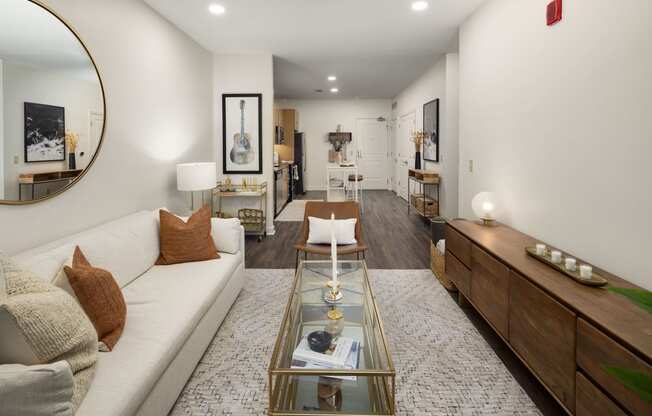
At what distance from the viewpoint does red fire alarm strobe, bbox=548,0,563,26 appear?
2.42 meters

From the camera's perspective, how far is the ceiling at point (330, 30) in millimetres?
3643

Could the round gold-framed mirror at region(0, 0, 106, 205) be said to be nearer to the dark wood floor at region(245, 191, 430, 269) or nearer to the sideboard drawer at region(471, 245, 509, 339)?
the dark wood floor at region(245, 191, 430, 269)

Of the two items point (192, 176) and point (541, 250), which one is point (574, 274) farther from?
point (192, 176)

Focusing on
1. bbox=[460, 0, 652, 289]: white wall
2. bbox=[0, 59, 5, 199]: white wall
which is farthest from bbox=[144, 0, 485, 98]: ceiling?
bbox=[0, 59, 5, 199]: white wall

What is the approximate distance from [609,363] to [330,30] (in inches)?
159

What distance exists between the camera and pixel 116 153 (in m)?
3.10

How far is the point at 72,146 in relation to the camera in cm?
256

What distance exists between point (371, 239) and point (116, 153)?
335 centimetres

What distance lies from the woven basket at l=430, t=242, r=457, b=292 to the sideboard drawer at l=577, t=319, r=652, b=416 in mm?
1903

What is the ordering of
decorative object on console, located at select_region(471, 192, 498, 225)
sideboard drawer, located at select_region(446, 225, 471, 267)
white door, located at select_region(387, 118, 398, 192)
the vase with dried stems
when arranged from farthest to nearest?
white door, located at select_region(387, 118, 398, 192) → the vase with dried stems → decorative object on console, located at select_region(471, 192, 498, 225) → sideboard drawer, located at select_region(446, 225, 471, 267)

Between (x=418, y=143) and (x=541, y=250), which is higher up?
(x=418, y=143)

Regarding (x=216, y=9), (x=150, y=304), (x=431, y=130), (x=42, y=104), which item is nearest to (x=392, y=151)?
(x=431, y=130)

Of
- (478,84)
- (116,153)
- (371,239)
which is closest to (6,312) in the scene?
(116,153)

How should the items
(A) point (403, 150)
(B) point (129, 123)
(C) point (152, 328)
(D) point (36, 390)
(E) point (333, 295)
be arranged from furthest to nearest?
1. (A) point (403, 150)
2. (B) point (129, 123)
3. (E) point (333, 295)
4. (C) point (152, 328)
5. (D) point (36, 390)
